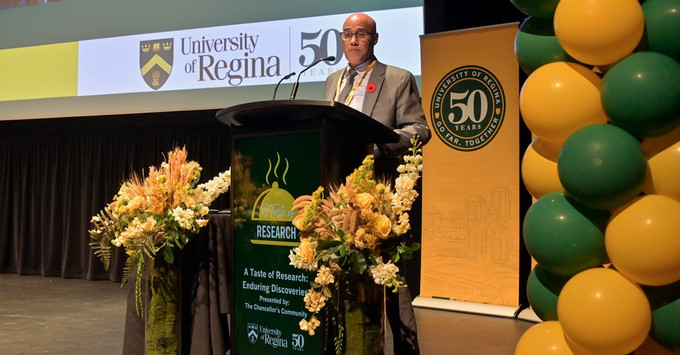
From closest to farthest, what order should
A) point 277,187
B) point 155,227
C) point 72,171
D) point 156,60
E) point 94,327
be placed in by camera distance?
point 277,187 → point 155,227 → point 94,327 → point 156,60 → point 72,171

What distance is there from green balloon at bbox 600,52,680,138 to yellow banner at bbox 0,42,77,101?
16.9ft

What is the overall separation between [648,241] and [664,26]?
520mm

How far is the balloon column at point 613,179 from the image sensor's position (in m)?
1.48

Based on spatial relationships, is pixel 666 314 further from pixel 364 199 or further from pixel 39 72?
pixel 39 72

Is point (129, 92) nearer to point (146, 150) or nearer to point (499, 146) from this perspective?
point (146, 150)

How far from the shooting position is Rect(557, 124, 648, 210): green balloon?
1.48m

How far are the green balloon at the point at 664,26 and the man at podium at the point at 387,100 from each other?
84cm

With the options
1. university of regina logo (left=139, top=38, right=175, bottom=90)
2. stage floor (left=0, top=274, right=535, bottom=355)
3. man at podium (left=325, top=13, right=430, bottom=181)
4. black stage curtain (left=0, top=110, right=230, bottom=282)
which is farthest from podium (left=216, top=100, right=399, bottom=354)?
black stage curtain (left=0, top=110, right=230, bottom=282)

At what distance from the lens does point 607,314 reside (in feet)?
4.89

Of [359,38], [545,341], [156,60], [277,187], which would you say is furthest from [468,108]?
[545,341]

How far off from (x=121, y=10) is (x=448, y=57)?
9.41 feet

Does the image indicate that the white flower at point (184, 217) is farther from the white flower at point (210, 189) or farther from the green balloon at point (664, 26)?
the green balloon at point (664, 26)

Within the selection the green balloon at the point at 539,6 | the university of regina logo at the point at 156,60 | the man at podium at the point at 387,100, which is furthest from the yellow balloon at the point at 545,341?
the university of regina logo at the point at 156,60

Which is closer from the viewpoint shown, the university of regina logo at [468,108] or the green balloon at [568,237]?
the green balloon at [568,237]
